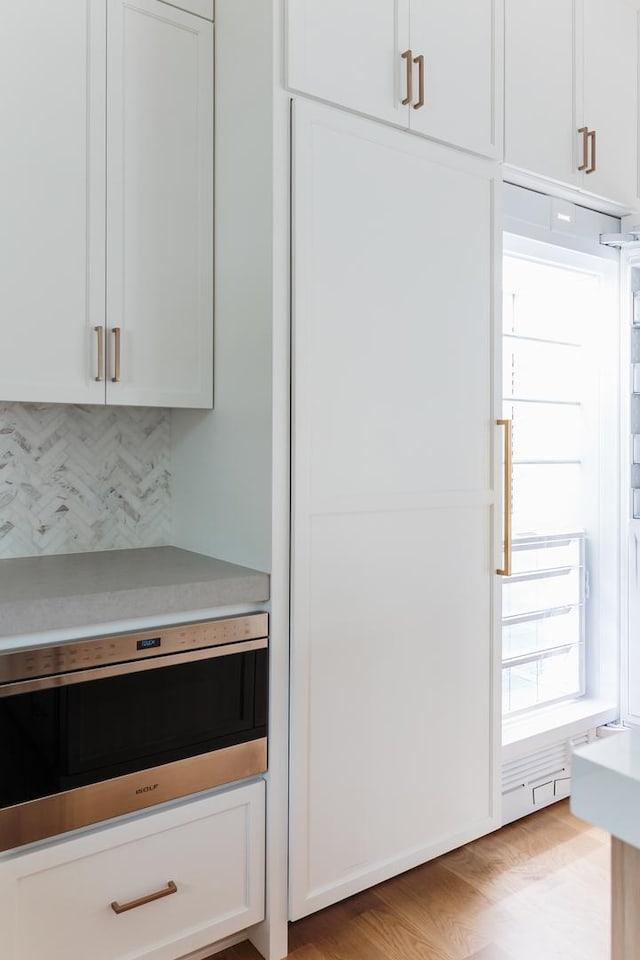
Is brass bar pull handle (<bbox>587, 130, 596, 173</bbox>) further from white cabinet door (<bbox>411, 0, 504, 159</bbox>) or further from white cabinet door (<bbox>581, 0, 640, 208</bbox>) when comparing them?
white cabinet door (<bbox>411, 0, 504, 159</bbox>)

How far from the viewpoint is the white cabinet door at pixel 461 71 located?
201 cm

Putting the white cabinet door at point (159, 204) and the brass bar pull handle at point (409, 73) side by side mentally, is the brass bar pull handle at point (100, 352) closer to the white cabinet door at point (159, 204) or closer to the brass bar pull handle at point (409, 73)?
the white cabinet door at point (159, 204)

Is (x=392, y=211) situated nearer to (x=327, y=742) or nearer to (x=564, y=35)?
(x=564, y=35)

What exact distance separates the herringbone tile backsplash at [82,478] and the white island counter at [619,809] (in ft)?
5.66

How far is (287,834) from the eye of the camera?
5.98ft

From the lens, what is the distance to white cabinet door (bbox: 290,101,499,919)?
5.96 ft

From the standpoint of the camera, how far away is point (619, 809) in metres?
0.57

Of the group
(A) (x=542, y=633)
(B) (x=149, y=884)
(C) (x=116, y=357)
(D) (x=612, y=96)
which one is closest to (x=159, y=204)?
(C) (x=116, y=357)

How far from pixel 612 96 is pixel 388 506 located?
1.80m

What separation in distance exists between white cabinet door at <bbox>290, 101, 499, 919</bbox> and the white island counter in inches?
47.4

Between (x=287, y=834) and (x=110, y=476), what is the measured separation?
1092mm

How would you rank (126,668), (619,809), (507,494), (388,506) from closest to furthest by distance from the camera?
(619,809), (126,668), (388,506), (507,494)

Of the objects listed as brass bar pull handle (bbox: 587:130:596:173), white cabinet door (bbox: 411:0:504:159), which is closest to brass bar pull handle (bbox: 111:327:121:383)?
white cabinet door (bbox: 411:0:504:159)

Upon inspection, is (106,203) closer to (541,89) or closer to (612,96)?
(541,89)
